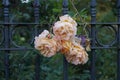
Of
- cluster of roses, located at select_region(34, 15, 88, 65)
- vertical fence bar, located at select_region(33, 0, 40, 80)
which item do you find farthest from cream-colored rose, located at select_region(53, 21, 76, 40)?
vertical fence bar, located at select_region(33, 0, 40, 80)

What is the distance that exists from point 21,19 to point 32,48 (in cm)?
107

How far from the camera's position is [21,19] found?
3854 mm

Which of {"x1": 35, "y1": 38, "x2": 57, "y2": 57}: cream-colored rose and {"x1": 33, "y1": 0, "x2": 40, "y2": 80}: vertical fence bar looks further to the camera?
{"x1": 33, "y1": 0, "x2": 40, "y2": 80}: vertical fence bar

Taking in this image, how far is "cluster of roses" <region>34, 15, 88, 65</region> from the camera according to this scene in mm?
2559

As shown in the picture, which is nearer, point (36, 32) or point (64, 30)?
point (64, 30)

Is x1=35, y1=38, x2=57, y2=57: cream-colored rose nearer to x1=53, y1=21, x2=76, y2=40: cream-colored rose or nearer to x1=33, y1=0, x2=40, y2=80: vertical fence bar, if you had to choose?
x1=53, y1=21, x2=76, y2=40: cream-colored rose

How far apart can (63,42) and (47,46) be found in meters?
0.13

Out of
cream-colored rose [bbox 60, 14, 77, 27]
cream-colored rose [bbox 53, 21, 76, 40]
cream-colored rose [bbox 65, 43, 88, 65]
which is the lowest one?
cream-colored rose [bbox 65, 43, 88, 65]

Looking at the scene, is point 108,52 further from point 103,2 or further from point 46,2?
point 103,2

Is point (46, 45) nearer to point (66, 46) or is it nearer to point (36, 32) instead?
A: point (66, 46)

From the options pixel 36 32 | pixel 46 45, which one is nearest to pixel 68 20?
pixel 46 45

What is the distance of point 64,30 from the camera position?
2.54 metres

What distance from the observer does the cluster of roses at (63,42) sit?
8.40 feet

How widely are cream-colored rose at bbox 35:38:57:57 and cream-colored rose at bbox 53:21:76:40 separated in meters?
0.07
